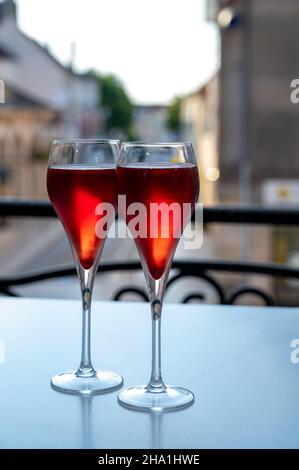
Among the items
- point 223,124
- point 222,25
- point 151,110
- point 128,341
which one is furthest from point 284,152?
point 151,110

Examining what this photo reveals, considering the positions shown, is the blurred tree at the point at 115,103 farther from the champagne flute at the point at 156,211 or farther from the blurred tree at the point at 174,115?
the champagne flute at the point at 156,211

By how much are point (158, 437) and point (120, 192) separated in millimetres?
190

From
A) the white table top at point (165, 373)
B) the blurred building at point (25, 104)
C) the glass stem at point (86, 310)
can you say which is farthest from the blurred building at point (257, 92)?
the glass stem at point (86, 310)

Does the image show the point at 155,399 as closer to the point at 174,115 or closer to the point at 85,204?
the point at 85,204

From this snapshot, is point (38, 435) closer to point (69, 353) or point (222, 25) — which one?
point (69, 353)

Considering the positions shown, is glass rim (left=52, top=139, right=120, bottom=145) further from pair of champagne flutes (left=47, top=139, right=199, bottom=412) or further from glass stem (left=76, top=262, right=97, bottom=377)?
glass stem (left=76, top=262, right=97, bottom=377)

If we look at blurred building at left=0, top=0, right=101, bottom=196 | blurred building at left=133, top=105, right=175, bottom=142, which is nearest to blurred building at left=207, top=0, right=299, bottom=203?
blurred building at left=0, top=0, right=101, bottom=196

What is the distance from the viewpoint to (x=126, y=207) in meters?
0.57

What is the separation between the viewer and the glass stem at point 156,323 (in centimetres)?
58

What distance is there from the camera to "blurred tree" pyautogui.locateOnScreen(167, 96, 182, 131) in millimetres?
42188

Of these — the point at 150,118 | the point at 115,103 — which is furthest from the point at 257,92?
the point at 150,118

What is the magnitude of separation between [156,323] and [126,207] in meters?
0.09

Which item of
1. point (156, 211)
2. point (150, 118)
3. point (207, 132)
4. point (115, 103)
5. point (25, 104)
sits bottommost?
point (156, 211)

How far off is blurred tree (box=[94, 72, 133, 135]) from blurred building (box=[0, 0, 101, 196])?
33.4 ft
